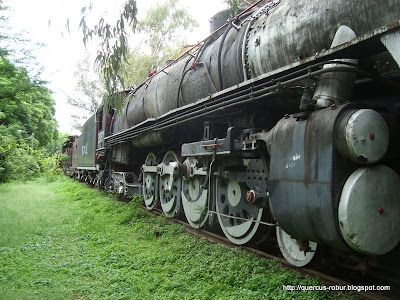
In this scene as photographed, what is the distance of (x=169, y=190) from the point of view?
6.14m

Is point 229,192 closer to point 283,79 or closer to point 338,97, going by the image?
point 283,79

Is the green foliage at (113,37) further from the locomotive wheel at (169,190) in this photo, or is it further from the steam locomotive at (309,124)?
the locomotive wheel at (169,190)

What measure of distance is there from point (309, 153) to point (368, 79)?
846mm

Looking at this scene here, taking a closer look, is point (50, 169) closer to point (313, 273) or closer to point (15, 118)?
point (15, 118)

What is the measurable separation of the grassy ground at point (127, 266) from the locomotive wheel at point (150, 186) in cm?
136

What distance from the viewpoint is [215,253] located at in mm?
4172

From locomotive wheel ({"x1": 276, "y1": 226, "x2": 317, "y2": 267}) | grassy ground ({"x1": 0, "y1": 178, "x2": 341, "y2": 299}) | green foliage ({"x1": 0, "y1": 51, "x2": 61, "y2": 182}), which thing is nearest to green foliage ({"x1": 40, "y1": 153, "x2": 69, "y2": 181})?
green foliage ({"x1": 0, "y1": 51, "x2": 61, "y2": 182})

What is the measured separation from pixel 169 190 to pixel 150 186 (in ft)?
5.73

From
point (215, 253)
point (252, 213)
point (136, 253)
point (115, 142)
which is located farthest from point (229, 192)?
point (115, 142)

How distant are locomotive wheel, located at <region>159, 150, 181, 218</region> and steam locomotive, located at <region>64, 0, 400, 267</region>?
59.2 inches

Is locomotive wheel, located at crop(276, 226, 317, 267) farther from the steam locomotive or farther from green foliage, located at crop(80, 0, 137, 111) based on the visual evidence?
green foliage, located at crop(80, 0, 137, 111)

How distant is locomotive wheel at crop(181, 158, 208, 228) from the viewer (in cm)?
531

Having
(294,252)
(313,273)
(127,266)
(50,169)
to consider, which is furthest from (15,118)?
(313,273)

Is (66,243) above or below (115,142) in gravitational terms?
below
